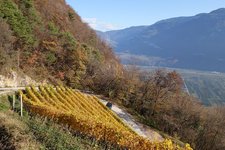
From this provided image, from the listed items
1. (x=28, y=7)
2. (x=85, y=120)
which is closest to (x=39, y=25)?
(x=28, y=7)

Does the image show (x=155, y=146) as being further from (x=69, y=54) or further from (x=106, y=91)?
(x=69, y=54)

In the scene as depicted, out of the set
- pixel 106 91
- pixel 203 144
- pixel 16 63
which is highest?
pixel 16 63

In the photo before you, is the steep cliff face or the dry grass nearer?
the dry grass

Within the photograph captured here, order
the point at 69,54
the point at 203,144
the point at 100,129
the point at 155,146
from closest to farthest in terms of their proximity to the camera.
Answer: the point at 155,146
the point at 100,129
the point at 203,144
the point at 69,54

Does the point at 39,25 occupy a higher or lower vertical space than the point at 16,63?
higher

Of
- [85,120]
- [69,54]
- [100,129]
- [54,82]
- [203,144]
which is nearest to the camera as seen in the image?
[100,129]

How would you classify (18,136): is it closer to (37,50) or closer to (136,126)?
(136,126)

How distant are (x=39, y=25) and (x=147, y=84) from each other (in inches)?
877

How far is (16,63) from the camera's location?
53.3 m

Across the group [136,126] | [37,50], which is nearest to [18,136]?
[136,126]

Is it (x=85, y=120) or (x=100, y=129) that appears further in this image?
(x=85, y=120)

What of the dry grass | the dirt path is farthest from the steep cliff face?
the dry grass

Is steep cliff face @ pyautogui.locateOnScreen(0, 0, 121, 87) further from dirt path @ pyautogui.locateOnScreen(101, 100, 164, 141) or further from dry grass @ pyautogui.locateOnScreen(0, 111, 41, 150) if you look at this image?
dry grass @ pyautogui.locateOnScreen(0, 111, 41, 150)

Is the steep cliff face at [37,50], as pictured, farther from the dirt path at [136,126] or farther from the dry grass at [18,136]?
the dry grass at [18,136]
